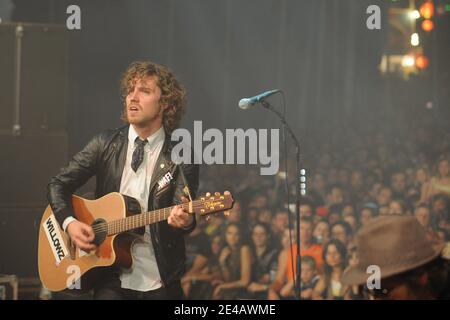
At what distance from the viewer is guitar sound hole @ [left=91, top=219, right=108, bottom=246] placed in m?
4.41

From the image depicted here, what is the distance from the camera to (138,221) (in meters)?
4.38

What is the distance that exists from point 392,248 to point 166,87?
9.68 ft

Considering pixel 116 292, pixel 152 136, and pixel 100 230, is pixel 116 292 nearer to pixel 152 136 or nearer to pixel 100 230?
pixel 100 230

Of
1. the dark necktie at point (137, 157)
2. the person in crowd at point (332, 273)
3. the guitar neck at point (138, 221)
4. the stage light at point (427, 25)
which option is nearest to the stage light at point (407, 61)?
the stage light at point (427, 25)

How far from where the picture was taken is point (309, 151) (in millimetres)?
5824

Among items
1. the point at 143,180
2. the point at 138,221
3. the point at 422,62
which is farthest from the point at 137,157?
the point at 422,62

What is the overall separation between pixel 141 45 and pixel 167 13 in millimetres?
417

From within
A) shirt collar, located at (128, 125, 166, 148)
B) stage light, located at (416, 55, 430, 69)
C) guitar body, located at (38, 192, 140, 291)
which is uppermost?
stage light, located at (416, 55, 430, 69)

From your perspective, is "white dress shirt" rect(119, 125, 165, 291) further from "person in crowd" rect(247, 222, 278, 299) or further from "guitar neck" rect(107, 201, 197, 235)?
"person in crowd" rect(247, 222, 278, 299)

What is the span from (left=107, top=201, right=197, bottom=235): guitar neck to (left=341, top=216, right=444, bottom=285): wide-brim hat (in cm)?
215

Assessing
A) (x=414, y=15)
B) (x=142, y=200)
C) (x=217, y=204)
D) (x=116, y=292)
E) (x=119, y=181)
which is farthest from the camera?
(x=414, y=15)

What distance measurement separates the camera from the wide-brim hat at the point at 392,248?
7.23 ft

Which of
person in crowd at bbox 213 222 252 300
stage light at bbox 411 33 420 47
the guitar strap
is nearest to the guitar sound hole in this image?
the guitar strap
